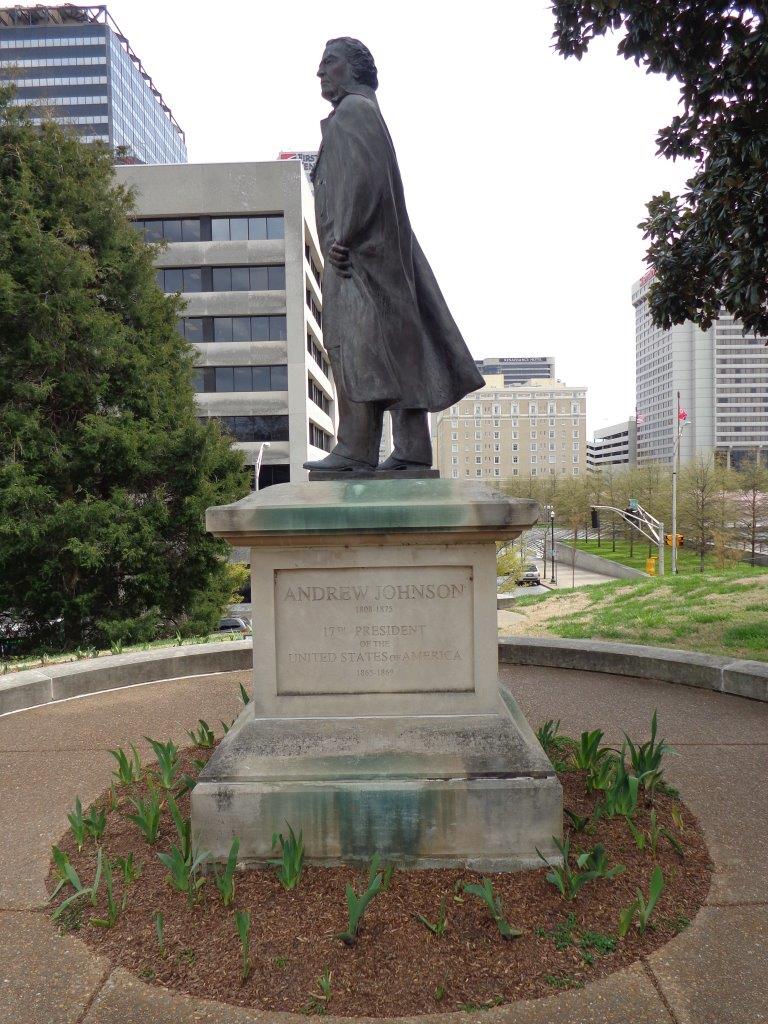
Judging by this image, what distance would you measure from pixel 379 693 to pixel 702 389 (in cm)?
10715

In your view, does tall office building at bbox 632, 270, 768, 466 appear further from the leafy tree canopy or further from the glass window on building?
the leafy tree canopy

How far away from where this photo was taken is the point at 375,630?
3.54 m

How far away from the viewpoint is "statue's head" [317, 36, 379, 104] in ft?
12.7

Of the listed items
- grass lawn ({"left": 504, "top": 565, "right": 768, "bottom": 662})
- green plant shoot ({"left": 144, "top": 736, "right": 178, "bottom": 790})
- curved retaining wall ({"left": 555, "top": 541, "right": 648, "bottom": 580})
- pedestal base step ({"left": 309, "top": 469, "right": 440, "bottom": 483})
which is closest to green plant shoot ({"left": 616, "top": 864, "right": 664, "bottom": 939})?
pedestal base step ({"left": 309, "top": 469, "right": 440, "bottom": 483})

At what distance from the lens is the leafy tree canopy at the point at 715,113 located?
6.20 m

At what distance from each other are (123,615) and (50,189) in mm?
8823

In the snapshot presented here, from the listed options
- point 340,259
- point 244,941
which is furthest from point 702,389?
point 244,941

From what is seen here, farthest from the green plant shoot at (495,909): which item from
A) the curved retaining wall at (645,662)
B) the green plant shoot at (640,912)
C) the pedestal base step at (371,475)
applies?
the curved retaining wall at (645,662)

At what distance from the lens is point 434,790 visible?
3184 millimetres

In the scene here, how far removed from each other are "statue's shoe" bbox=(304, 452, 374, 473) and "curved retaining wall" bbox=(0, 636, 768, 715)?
4158mm

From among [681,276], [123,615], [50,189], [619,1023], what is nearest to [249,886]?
[619,1023]

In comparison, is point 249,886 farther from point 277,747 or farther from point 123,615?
point 123,615

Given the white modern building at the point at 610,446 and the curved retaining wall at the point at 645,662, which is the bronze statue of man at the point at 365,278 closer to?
the curved retaining wall at the point at 645,662

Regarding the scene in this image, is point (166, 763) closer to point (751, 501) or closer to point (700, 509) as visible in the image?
point (700, 509)
